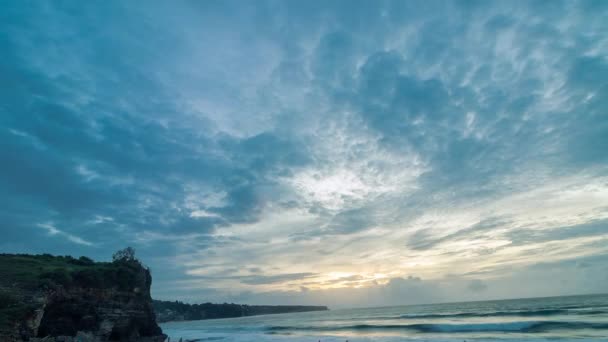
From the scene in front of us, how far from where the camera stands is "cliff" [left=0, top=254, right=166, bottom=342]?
94.2 feet

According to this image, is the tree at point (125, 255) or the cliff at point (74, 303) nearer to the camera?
the cliff at point (74, 303)

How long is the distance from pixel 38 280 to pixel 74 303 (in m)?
5.09

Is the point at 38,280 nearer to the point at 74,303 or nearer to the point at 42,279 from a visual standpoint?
the point at 42,279

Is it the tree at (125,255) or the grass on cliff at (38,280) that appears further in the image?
the tree at (125,255)

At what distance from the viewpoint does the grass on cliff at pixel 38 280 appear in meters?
28.7

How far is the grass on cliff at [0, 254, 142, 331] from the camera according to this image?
28.7 m

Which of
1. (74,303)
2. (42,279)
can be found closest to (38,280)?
(42,279)

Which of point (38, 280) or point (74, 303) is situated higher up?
point (38, 280)

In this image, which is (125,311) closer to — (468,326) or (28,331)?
(28,331)

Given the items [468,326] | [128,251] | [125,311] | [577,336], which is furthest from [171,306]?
[577,336]

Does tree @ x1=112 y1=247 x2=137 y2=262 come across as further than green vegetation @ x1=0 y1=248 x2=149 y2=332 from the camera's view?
Yes

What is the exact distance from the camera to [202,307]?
655 ft

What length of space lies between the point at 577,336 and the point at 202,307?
196386mm

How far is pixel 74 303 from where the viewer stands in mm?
38406
